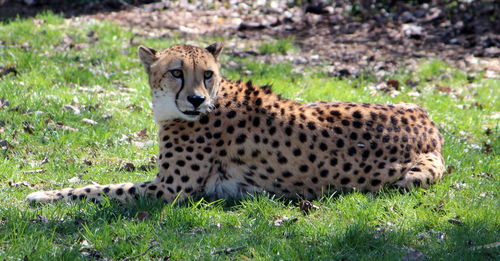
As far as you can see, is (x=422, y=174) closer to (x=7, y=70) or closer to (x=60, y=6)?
(x=7, y=70)

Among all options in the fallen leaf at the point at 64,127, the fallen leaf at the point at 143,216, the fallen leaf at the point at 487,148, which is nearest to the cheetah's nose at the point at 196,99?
the fallen leaf at the point at 143,216

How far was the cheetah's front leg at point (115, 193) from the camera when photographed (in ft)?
18.7

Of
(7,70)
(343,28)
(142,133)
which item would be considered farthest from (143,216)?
(343,28)

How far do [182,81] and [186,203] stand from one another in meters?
1.09

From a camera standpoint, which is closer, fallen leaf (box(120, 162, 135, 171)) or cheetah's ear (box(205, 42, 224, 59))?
cheetah's ear (box(205, 42, 224, 59))

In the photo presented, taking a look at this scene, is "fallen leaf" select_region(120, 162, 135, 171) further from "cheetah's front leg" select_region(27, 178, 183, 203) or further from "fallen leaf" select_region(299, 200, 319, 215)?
"fallen leaf" select_region(299, 200, 319, 215)

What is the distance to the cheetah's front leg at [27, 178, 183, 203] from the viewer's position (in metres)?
5.71

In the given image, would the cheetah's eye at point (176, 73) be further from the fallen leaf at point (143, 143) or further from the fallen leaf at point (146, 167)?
the fallen leaf at point (143, 143)

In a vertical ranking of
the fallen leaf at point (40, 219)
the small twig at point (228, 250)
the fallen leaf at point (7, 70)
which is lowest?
the small twig at point (228, 250)

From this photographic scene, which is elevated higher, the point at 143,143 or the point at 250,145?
the point at 250,145

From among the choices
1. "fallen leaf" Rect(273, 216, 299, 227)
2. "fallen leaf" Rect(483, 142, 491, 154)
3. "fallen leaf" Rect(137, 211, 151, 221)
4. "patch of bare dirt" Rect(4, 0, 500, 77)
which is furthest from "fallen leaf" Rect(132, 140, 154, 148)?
"patch of bare dirt" Rect(4, 0, 500, 77)

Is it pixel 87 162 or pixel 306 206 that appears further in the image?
pixel 87 162

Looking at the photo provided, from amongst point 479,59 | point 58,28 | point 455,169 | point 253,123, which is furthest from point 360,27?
point 253,123

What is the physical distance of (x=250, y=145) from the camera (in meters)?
6.03
